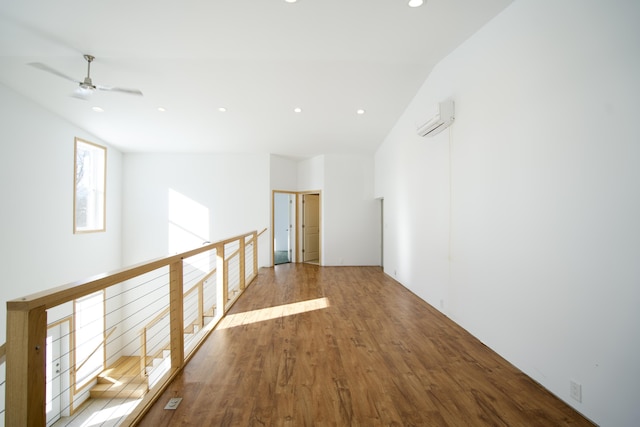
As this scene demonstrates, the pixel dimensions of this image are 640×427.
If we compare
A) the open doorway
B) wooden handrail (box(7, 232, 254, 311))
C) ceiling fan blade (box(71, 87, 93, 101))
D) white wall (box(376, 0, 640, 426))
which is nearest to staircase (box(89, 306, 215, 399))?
the open doorway

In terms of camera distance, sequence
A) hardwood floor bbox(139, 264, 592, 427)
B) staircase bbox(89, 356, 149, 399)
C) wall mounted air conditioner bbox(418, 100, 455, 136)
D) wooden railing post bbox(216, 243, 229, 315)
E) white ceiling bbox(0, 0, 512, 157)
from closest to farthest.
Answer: hardwood floor bbox(139, 264, 592, 427) → white ceiling bbox(0, 0, 512, 157) → wall mounted air conditioner bbox(418, 100, 455, 136) → wooden railing post bbox(216, 243, 229, 315) → staircase bbox(89, 356, 149, 399)

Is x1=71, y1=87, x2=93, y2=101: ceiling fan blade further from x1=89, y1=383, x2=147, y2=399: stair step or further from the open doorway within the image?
x1=89, y1=383, x2=147, y2=399: stair step

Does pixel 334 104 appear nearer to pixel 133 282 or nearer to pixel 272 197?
pixel 272 197

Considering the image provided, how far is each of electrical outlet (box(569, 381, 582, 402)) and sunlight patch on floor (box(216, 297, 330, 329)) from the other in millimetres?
2632

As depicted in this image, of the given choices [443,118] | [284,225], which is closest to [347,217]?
[284,225]

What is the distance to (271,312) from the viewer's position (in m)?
3.77

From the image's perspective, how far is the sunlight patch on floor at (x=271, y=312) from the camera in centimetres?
337

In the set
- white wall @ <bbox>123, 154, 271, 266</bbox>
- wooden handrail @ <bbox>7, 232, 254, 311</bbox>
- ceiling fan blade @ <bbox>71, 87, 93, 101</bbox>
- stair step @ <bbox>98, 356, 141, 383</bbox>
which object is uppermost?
ceiling fan blade @ <bbox>71, 87, 93, 101</bbox>

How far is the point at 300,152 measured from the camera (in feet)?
24.3

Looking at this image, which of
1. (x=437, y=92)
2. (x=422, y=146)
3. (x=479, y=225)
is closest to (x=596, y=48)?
(x=479, y=225)

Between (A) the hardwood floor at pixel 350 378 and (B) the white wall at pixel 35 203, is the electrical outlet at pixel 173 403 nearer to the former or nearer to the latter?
(A) the hardwood floor at pixel 350 378

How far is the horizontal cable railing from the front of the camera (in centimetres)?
100

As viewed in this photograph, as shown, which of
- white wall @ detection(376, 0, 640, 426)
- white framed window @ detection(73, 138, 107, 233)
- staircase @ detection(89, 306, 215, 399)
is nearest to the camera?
white wall @ detection(376, 0, 640, 426)

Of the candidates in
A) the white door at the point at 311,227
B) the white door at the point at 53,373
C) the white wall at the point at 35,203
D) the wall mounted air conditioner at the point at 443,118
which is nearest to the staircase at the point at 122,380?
the white door at the point at 53,373
